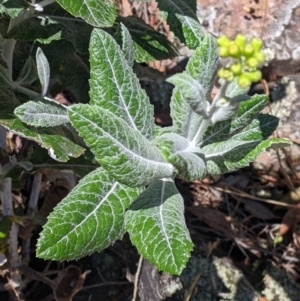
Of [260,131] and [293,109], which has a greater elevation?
[260,131]

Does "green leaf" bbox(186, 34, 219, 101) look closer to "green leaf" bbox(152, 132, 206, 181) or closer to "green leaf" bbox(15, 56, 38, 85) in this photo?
"green leaf" bbox(152, 132, 206, 181)

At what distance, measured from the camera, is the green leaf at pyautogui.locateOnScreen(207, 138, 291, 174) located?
1.35 metres

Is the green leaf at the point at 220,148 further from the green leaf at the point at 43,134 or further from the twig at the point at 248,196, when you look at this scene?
the twig at the point at 248,196

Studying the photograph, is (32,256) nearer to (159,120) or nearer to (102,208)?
(159,120)

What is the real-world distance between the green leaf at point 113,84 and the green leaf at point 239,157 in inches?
7.0

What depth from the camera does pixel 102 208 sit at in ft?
4.58

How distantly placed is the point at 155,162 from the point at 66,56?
A: 0.76 metres

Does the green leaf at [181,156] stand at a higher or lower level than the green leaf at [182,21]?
lower

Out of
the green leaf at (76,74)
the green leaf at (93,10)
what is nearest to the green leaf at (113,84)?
the green leaf at (93,10)

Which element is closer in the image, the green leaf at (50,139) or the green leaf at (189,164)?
the green leaf at (189,164)

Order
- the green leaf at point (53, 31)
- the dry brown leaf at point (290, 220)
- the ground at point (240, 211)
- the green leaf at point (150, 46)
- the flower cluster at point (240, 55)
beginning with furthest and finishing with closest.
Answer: the dry brown leaf at point (290, 220)
the ground at point (240, 211)
the green leaf at point (150, 46)
the green leaf at point (53, 31)
the flower cluster at point (240, 55)

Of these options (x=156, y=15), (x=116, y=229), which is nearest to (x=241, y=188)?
(x=156, y=15)

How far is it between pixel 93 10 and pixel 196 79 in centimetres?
32

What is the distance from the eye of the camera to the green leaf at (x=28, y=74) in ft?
5.65
